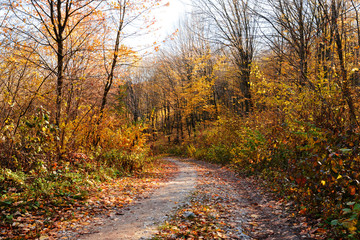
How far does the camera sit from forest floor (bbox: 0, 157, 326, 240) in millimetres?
4047

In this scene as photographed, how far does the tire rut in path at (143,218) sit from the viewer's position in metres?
4.01

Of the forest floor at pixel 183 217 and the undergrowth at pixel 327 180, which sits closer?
the undergrowth at pixel 327 180

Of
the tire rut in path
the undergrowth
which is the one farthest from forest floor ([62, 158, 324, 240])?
the undergrowth

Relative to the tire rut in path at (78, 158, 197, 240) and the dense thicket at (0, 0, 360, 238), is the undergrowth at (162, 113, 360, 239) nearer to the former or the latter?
the dense thicket at (0, 0, 360, 238)

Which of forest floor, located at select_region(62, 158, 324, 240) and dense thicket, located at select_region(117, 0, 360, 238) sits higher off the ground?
dense thicket, located at select_region(117, 0, 360, 238)

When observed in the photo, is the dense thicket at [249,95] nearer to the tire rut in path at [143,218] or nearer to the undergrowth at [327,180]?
the undergrowth at [327,180]

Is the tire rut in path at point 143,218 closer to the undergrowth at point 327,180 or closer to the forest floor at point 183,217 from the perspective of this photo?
the forest floor at point 183,217

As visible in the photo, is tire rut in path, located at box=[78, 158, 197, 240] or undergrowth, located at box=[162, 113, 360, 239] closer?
undergrowth, located at box=[162, 113, 360, 239]

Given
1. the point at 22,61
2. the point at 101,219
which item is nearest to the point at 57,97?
the point at 22,61

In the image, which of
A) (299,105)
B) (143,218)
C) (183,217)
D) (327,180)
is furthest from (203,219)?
(299,105)

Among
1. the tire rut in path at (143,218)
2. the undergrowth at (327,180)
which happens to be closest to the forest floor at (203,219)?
the tire rut in path at (143,218)

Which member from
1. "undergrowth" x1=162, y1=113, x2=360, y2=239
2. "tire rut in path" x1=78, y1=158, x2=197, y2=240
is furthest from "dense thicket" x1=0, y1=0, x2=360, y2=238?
"tire rut in path" x1=78, y1=158, x2=197, y2=240

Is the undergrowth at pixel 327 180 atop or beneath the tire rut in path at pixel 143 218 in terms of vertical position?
atop

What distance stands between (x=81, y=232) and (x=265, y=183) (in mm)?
6072
